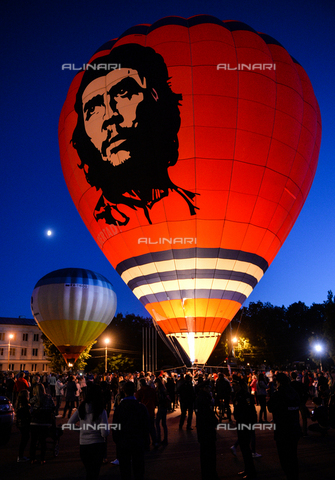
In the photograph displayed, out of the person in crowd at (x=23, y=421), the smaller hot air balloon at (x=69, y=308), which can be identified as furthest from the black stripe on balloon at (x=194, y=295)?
the smaller hot air balloon at (x=69, y=308)

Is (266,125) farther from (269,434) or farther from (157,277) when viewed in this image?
(269,434)

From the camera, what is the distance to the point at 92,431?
4180 mm

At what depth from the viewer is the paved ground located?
551cm

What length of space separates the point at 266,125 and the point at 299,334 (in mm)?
60574

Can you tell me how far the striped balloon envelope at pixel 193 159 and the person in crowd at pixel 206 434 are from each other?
6.79m

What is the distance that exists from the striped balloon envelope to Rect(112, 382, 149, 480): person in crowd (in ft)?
26.8

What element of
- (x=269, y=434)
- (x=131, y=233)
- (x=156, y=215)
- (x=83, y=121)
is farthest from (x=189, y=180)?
(x=269, y=434)

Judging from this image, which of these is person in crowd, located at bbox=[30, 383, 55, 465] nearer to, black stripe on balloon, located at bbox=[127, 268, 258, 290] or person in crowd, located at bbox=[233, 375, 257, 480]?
person in crowd, located at bbox=[233, 375, 257, 480]

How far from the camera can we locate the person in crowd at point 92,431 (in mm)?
4141

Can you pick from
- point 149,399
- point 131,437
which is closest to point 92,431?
point 131,437

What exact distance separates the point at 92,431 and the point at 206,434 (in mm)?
1998

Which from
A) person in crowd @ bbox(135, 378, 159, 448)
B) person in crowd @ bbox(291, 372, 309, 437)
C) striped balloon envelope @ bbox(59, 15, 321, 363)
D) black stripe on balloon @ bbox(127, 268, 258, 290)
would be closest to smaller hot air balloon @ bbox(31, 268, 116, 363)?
striped balloon envelope @ bbox(59, 15, 321, 363)

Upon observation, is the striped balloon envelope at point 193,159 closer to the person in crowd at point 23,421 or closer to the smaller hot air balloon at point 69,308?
the person in crowd at point 23,421

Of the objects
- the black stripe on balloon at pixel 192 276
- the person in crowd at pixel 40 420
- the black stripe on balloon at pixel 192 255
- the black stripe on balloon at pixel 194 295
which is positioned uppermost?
the black stripe on balloon at pixel 192 255
